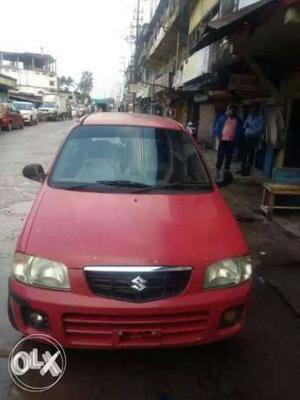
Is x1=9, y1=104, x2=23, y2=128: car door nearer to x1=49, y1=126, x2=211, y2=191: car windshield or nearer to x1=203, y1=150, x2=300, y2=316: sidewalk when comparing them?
x1=203, y1=150, x2=300, y2=316: sidewalk

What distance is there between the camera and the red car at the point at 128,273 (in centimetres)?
305

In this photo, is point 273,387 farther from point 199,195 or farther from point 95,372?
point 199,195

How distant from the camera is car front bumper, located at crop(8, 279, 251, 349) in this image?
119 inches

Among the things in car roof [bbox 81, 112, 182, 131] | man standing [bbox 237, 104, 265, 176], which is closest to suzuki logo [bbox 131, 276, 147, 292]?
car roof [bbox 81, 112, 182, 131]

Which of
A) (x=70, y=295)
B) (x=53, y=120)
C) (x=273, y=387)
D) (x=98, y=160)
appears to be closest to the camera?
(x=70, y=295)

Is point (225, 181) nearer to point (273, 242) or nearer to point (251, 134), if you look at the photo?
point (273, 242)

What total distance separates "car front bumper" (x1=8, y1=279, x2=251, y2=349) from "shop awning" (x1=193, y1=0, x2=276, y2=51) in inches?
167

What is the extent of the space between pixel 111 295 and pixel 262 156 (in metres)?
10.6

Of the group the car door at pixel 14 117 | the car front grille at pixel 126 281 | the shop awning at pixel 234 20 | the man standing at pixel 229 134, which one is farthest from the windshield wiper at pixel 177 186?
the car door at pixel 14 117

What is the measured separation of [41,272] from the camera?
3.14 m

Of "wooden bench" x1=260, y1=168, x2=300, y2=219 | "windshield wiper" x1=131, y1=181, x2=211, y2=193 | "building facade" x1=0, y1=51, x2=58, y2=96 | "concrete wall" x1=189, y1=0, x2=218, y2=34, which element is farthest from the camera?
"building facade" x1=0, y1=51, x2=58, y2=96

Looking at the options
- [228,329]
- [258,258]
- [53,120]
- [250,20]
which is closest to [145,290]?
[228,329]

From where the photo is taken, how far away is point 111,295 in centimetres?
305

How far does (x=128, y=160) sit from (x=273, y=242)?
3366 millimetres
